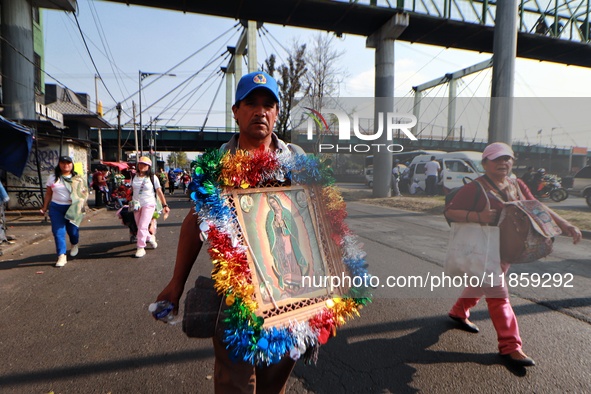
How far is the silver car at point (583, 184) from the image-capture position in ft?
7.83

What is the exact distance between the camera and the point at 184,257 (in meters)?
1.51

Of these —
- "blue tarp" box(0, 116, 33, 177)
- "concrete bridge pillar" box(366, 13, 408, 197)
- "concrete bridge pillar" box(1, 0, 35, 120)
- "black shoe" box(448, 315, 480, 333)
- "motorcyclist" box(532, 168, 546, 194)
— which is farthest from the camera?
"concrete bridge pillar" box(366, 13, 408, 197)

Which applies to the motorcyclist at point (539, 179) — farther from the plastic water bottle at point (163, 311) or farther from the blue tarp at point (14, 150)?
the blue tarp at point (14, 150)

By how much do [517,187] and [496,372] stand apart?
1400 mm

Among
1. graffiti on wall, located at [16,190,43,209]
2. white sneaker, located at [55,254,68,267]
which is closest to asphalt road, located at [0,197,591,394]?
white sneaker, located at [55,254,68,267]

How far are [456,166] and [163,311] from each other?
2.16 meters

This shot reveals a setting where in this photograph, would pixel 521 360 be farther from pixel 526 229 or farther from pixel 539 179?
pixel 539 179

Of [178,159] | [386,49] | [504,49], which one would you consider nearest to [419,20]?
[386,49]

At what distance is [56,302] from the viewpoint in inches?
161

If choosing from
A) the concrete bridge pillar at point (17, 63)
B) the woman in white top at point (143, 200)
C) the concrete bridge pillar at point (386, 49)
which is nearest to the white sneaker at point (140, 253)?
the woman in white top at point (143, 200)

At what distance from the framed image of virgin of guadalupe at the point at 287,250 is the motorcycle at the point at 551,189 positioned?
1.63 metres

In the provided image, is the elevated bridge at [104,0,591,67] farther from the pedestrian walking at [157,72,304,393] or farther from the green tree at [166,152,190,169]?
the green tree at [166,152,190,169]

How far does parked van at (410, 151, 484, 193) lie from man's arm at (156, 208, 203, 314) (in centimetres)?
159

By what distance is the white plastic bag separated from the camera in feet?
7.60
